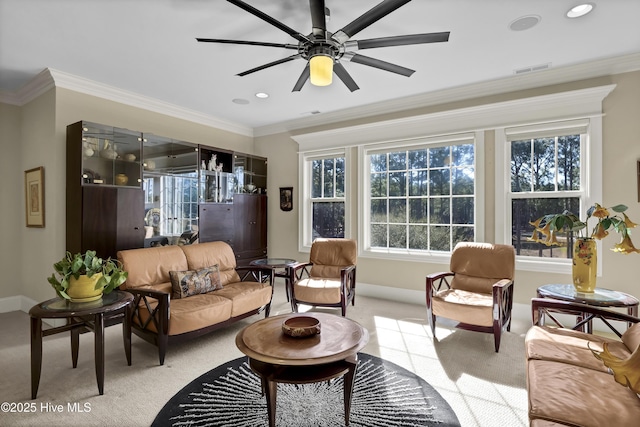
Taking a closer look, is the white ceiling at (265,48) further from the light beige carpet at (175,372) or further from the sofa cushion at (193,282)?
the light beige carpet at (175,372)

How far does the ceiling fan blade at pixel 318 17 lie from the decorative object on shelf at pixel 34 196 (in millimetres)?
3717

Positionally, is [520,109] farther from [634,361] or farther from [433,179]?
[634,361]

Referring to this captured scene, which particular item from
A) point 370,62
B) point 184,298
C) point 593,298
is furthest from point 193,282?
point 593,298

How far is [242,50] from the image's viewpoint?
3164 mm

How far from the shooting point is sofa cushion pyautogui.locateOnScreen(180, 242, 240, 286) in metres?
3.65

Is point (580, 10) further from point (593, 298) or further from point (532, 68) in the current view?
point (593, 298)

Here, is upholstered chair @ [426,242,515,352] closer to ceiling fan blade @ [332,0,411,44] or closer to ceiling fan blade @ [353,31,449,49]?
ceiling fan blade @ [353,31,449,49]

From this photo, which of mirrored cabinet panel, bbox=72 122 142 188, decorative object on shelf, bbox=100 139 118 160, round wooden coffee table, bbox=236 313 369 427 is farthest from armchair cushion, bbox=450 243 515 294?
decorative object on shelf, bbox=100 139 118 160

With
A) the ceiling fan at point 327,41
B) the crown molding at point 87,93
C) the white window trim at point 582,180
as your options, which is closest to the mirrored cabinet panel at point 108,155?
the crown molding at point 87,93

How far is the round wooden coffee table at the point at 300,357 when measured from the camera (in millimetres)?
1873

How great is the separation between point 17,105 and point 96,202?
2.05 meters

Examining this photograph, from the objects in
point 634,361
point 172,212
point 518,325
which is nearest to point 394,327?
point 518,325

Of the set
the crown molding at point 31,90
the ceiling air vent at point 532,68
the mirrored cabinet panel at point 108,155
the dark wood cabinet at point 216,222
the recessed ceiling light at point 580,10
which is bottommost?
the dark wood cabinet at point 216,222

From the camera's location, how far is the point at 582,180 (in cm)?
365
